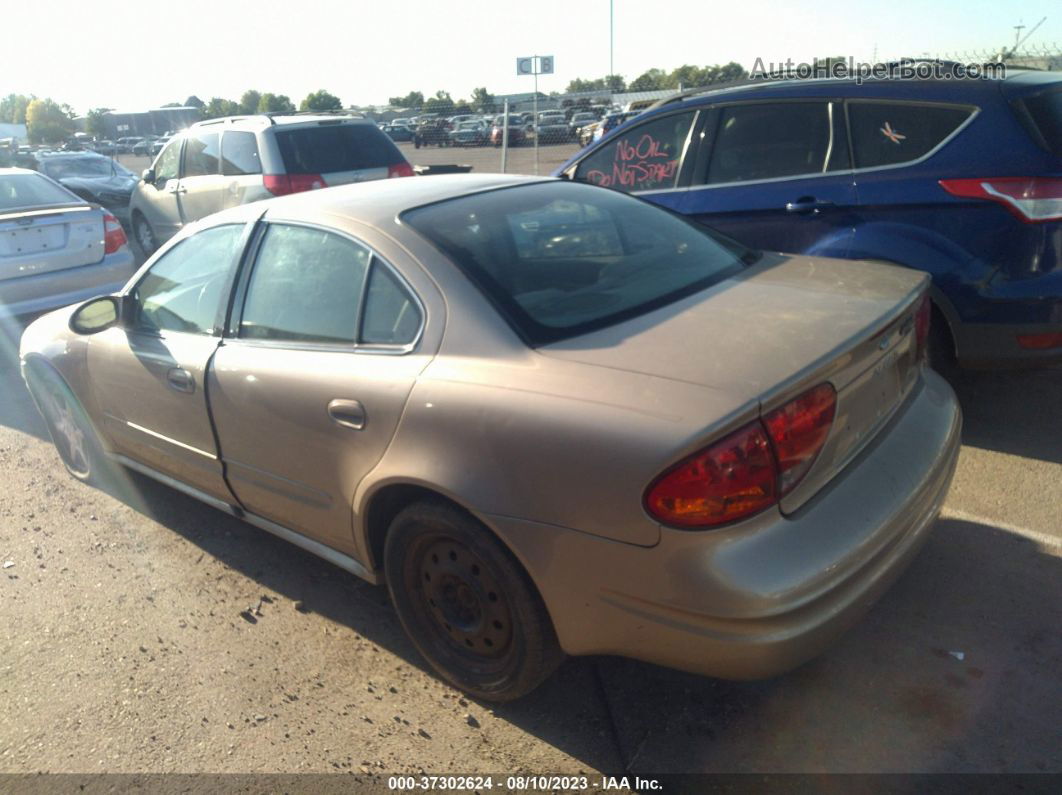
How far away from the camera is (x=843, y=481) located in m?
2.41

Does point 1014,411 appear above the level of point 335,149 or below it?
below

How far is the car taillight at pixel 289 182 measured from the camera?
897 centimetres

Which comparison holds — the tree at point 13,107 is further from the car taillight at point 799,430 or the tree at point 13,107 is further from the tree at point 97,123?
the car taillight at point 799,430

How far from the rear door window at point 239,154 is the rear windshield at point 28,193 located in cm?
184

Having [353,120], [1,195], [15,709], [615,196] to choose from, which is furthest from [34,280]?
[615,196]

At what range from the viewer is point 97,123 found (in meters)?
54.7

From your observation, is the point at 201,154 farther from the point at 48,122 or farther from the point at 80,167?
the point at 48,122

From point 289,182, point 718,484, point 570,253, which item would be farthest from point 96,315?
point 289,182

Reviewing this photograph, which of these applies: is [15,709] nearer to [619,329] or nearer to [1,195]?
[619,329]

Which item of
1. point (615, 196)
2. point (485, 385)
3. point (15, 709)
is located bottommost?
point (15, 709)

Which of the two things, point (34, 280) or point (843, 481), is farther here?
point (34, 280)

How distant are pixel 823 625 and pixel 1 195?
26.1ft

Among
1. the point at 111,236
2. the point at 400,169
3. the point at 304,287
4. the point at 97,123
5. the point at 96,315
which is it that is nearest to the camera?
the point at 304,287

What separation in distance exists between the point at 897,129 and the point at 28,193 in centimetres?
718
